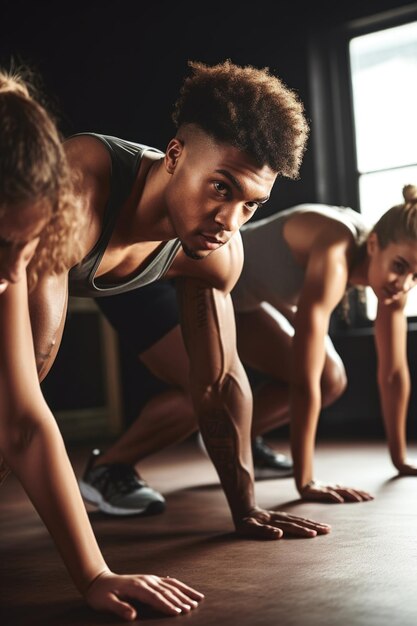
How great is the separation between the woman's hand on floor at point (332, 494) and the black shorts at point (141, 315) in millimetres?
603

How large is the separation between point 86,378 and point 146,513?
2.55 m

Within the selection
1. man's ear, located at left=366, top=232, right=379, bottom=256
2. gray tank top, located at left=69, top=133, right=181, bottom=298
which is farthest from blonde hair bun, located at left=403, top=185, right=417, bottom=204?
gray tank top, located at left=69, top=133, right=181, bottom=298

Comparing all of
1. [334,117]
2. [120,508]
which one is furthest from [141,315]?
[334,117]

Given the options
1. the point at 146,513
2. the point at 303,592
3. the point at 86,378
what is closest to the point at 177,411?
the point at 146,513

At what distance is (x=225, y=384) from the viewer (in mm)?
1758

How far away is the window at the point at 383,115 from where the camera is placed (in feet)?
13.2

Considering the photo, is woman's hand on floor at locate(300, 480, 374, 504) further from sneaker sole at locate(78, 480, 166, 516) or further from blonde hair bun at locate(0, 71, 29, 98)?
blonde hair bun at locate(0, 71, 29, 98)

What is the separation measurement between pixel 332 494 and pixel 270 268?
0.74m

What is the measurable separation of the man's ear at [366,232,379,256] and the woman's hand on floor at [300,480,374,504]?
25.4 inches

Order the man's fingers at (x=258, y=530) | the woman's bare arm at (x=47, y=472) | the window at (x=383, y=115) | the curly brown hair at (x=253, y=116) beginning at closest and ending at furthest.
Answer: the woman's bare arm at (x=47, y=472) → the curly brown hair at (x=253, y=116) → the man's fingers at (x=258, y=530) → the window at (x=383, y=115)

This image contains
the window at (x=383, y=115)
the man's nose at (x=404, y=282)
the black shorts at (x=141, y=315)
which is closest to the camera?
the man's nose at (x=404, y=282)

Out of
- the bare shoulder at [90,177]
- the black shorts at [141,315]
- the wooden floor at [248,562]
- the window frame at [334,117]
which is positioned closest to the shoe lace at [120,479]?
the wooden floor at [248,562]

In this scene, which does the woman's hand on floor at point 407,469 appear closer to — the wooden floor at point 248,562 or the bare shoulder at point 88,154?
the wooden floor at point 248,562

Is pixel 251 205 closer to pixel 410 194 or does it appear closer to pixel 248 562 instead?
pixel 248 562
